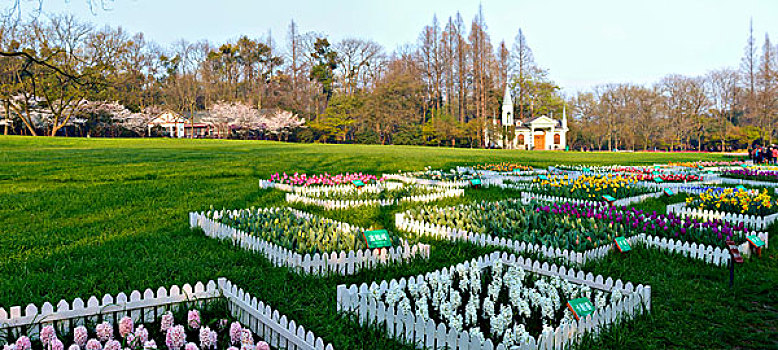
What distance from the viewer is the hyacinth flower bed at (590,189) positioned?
10320 mm

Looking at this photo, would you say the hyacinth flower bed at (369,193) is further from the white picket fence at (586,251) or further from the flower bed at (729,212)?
the flower bed at (729,212)

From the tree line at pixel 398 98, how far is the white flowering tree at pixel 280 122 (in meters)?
0.19

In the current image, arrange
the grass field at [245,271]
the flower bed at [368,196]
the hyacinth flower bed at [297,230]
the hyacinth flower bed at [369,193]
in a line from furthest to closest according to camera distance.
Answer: the hyacinth flower bed at [369,193] < the flower bed at [368,196] < the hyacinth flower bed at [297,230] < the grass field at [245,271]

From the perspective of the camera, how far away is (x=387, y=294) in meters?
4.02

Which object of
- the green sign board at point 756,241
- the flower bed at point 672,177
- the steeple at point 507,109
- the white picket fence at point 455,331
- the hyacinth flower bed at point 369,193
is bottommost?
the white picket fence at point 455,331

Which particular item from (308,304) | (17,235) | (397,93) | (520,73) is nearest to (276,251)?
(308,304)

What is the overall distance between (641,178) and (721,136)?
187 ft

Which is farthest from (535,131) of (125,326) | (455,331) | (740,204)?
(125,326)

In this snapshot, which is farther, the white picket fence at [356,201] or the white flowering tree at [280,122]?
the white flowering tree at [280,122]

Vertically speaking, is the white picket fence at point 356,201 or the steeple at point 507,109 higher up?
the steeple at point 507,109

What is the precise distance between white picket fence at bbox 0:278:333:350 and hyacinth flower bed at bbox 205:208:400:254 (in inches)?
60.8

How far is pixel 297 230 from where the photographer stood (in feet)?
20.0

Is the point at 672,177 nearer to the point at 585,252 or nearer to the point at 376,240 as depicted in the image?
the point at 585,252

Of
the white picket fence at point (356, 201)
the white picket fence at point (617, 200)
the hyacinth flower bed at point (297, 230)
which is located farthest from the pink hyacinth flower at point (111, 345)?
the white picket fence at point (617, 200)
